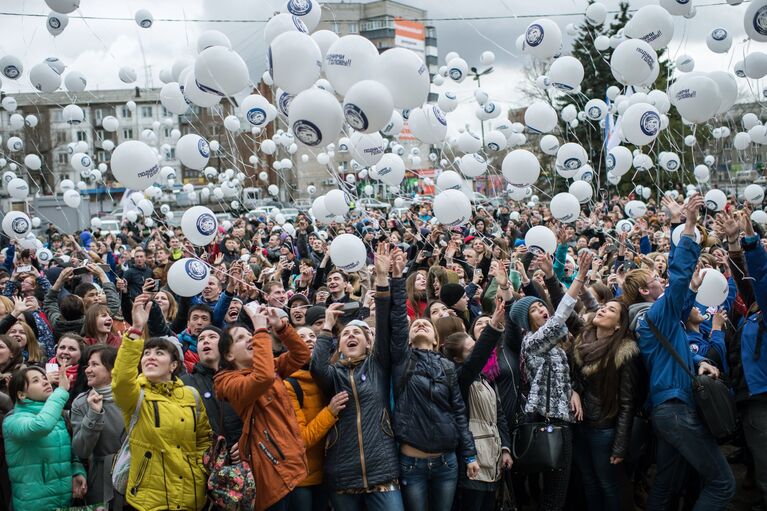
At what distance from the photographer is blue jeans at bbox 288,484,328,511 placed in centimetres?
436

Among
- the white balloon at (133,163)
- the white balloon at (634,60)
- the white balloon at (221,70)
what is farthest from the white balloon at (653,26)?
the white balloon at (133,163)

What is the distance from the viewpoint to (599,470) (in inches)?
196

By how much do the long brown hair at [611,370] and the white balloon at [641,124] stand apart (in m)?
3.10

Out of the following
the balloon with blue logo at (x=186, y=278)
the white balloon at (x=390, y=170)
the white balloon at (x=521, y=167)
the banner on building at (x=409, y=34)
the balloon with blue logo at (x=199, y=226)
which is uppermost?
the banner on building at (x=409, y=34)

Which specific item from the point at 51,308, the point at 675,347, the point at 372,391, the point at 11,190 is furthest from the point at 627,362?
the point at 11,190

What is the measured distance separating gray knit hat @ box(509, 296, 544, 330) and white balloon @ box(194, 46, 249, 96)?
9.60 feet

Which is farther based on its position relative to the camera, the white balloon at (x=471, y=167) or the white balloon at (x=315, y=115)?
the white balloon at (x=471, y=167)

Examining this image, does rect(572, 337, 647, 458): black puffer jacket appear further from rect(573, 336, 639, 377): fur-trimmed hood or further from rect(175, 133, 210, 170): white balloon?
rect(175, 133, 210, 170): white balloon

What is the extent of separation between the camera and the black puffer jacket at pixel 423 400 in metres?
4.32

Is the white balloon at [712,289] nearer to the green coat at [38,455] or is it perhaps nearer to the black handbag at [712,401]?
the black handbag at [712,401]

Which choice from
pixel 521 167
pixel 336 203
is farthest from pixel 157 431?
pixel 521 167

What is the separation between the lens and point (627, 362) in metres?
4.89

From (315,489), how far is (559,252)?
519 centimetres

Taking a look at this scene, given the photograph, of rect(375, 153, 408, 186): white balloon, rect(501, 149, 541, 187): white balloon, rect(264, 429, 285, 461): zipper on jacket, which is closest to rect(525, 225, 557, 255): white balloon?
rect(501, 149, 541, 187): white balloon
